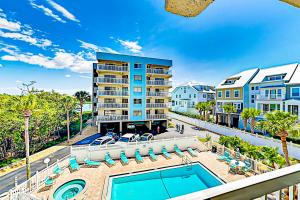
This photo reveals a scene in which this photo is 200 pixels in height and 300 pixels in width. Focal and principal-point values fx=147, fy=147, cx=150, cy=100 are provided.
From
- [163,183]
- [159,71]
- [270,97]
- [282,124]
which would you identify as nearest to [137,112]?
[159,71]

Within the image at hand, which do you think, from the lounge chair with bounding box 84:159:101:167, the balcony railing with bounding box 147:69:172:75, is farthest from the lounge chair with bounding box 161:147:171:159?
the balcony railing with bounding box 147:69:172:75

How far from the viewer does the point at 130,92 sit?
891 inches

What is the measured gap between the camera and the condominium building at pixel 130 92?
21250 mm

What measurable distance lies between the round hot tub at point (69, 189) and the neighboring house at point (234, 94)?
81.9ft

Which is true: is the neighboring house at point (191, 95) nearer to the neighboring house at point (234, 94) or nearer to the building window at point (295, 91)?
the neighboring house at point (234, 94)

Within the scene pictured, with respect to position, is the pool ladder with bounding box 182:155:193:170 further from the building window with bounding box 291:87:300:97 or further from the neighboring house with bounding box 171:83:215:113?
the neighboring house with bounding box 171:83:215:113

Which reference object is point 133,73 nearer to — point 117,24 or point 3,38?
point 117,24

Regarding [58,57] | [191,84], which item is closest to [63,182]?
[58,57]

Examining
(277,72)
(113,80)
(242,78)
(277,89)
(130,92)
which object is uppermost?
(277,72)

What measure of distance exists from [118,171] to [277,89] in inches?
928

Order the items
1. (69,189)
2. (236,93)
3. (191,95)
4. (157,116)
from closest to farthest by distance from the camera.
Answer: (69,189), (157,116), (236,93), (191,95)

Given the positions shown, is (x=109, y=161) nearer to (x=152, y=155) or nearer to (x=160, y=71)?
(x=152, y=155)

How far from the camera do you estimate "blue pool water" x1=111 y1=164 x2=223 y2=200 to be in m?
9.80

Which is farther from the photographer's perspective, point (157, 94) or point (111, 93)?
point (157, 94)
